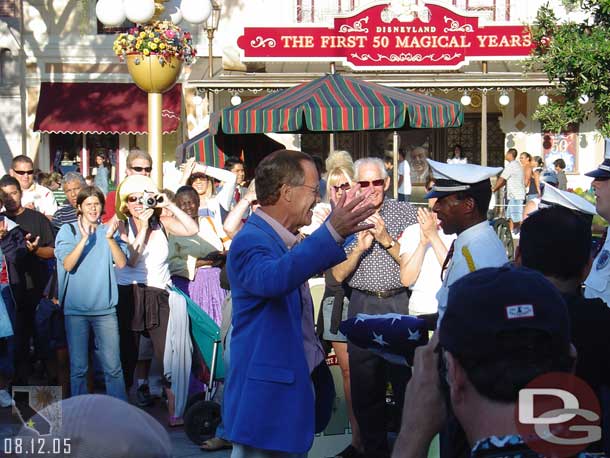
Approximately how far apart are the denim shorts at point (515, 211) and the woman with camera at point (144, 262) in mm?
11821

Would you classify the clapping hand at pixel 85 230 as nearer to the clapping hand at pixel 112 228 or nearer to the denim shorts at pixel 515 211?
the clapping hand at pixel 112 228

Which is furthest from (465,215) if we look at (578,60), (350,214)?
(578,60)

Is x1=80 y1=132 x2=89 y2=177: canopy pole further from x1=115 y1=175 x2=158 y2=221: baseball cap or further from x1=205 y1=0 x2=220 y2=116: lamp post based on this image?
x1=115 y1=175 x2=158 y2=221: baseball cap

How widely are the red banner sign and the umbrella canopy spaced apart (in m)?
9.43

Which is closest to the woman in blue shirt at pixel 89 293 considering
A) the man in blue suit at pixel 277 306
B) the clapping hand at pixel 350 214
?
the man in blue suit at pixel 277 306

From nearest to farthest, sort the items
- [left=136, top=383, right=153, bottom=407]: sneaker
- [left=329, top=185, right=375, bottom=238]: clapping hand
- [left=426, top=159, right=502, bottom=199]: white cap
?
1. [left=329, top=185, right=375, bottom=238]: clapping hand
2. [left=426, top=159, right=502, bottom=199]: white cap
3. [left=136, top=383, right=153, bottom=407]: sneaker

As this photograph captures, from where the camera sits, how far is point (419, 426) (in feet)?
7.45

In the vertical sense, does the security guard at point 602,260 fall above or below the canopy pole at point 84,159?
below

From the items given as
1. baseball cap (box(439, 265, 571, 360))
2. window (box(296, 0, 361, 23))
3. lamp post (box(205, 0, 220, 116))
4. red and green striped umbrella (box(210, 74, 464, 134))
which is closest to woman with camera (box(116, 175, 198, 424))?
red and green striped umbrella (box(210, 74, 464, 134))

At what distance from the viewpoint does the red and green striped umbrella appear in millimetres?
9984

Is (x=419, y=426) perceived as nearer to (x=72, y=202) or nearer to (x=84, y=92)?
(x=72, y=202)

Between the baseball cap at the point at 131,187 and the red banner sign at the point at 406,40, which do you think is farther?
the red banner sign at the point at 406,40

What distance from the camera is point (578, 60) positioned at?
1501 cm

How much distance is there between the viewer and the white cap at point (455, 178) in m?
4.84
